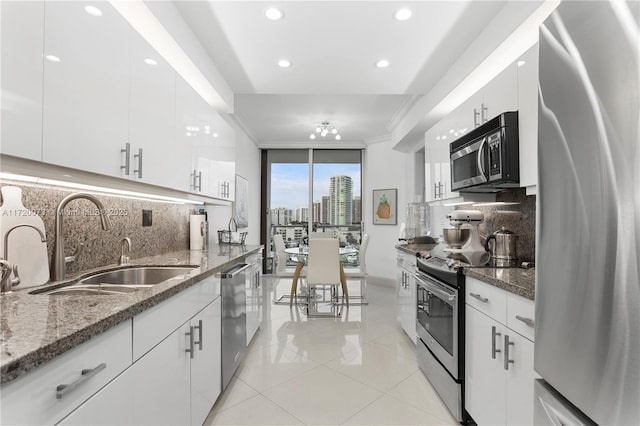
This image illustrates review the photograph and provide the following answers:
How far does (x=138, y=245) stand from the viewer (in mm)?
2303

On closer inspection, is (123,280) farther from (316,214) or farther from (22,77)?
(316,214)

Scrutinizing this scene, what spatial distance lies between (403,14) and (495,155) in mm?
1140

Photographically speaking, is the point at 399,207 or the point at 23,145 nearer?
the point at 23,145

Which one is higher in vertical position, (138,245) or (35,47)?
(35,47)

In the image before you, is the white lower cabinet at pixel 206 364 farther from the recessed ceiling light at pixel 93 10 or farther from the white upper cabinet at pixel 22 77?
the recessed ceiling light at pixel 93 10

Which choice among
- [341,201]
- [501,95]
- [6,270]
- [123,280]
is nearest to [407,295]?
[501,95]

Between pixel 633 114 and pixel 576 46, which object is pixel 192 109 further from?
pixel 633 114

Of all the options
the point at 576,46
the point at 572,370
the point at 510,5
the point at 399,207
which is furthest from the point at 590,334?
the point at 399,207

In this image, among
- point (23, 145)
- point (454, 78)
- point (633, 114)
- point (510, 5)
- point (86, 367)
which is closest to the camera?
point (633, 114)

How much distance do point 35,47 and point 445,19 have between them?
7.50 feet

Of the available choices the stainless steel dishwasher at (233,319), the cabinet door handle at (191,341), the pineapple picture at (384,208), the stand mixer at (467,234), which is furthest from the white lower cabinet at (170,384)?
the pineapple picture at (384,208)

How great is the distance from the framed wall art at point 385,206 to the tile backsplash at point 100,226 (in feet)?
13.1

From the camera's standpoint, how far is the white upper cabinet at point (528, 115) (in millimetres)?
1769

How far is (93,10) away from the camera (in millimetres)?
1339
